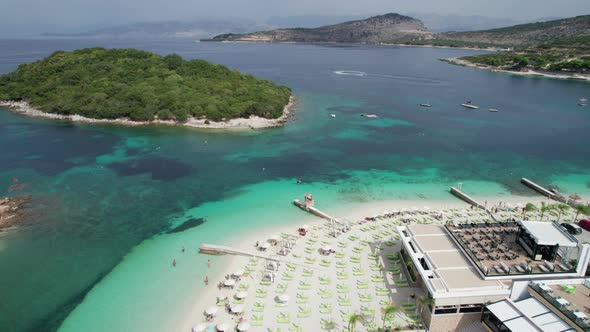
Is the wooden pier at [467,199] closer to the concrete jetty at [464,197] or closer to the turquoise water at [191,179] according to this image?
the concrete jetty at [464,197]

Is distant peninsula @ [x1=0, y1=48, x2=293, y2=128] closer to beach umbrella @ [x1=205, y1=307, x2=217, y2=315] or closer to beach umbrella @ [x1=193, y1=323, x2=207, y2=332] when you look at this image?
beach umbrella @ [x1=205, y1=307, x2=217, y2=315]

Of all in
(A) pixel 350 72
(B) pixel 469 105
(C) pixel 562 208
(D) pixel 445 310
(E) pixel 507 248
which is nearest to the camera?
(D) pixel 445 310

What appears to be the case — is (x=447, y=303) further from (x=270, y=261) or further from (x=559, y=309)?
(x=270, y=261)

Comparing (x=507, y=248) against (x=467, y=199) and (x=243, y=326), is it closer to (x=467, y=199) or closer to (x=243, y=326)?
(x=467, y=199)

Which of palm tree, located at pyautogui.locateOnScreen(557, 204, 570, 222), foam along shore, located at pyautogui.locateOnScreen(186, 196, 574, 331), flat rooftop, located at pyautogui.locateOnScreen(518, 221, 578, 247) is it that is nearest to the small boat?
palm tree, located at pyautogui.locateOnScreen(557, 204, 570, 222)

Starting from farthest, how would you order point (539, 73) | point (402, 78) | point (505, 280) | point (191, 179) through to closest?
point (539, 73), point (402, 78), point (191, 179), point (505, 280)

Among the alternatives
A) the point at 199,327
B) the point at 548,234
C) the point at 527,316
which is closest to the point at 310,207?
the point at 199,327

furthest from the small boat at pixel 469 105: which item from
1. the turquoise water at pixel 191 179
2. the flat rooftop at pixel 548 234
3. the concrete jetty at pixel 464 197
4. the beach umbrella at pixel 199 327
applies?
the beach umbrella at pixel 199 327
